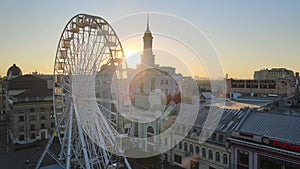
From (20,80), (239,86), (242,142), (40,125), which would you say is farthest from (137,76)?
(239,86)

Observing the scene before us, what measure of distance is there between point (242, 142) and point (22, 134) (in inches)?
1396

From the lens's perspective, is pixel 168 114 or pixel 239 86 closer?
pixel 168 114

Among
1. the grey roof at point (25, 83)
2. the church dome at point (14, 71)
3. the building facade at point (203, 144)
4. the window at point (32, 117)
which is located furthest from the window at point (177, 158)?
the church dome at point (14, 71)

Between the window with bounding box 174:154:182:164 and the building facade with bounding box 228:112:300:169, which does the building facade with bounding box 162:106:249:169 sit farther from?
the building facade with bounding box 228:112:300:169

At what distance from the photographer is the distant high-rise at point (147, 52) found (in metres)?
56.2

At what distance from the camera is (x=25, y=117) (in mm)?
41500

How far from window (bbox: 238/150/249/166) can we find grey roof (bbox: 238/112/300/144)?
1.72m

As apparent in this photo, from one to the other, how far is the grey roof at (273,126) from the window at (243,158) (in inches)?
67.7

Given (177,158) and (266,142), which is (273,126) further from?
(177,158)

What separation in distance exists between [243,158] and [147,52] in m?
39.3

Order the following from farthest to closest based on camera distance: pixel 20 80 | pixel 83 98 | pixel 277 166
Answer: pixel 20 80 < pixel 83 98 < pixel 277 166

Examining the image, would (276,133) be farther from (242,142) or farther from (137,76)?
(137,76)

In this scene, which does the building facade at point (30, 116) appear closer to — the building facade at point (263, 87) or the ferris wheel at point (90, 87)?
the ferris wheel at point (90, 87)

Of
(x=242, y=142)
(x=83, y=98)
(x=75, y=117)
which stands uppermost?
(x=83, y=98)
